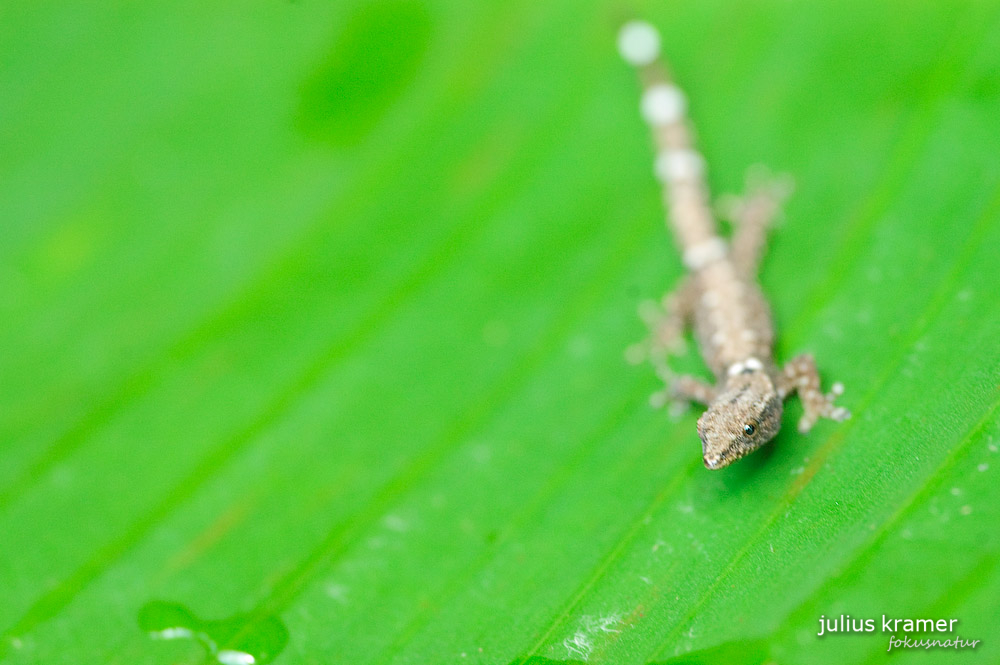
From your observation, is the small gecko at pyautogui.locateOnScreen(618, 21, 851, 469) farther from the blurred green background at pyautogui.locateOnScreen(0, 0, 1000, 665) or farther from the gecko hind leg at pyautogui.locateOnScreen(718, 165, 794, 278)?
the blurred green background at pyautogui.locateOnScreen(0, 0, 1000, 665)

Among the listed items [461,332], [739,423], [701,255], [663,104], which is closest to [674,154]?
[663,104]

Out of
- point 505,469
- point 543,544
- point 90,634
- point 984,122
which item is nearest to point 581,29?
point 984,122

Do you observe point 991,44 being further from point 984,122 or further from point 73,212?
point 73,212

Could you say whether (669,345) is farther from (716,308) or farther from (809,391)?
(809,391)

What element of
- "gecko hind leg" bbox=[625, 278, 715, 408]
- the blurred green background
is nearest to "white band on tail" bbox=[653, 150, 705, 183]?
the blurred green background

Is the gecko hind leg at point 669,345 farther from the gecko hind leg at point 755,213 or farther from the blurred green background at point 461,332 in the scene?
the gecko hind leg at point 755,213

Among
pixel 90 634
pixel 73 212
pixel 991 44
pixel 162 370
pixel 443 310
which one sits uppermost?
pixel 991 44
